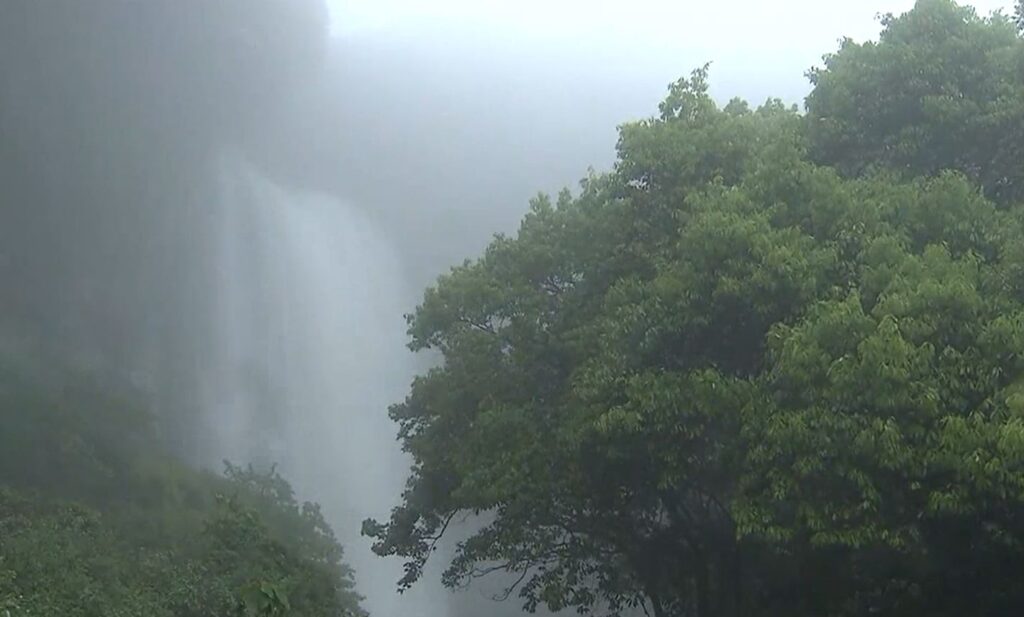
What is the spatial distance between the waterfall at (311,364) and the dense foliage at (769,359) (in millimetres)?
28247

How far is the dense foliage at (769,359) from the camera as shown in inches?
344

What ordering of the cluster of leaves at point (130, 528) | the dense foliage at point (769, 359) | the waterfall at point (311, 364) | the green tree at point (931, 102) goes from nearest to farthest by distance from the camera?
1. the dense foliage at point (769, 359)
2. the green tree at point (931, 102)
3. the cluster of leaves at point (130, 528)
4. the waterfall at point (311, 364)

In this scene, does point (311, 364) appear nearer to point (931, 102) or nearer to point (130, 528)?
point (130, 528)

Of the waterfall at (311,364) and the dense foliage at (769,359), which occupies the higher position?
the waterfall at (311,364)

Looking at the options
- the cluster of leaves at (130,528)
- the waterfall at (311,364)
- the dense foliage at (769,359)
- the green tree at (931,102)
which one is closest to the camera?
the dense foliage at (769,359)

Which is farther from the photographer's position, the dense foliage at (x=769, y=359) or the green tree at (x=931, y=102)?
the green tree at (x=931, y=102)

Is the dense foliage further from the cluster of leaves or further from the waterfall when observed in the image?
the waterfall

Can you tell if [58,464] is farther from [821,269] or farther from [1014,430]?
[1014,430]

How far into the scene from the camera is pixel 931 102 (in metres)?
11.6

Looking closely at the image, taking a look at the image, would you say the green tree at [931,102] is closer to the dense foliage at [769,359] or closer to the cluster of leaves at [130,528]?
the dense foliage at [769,359]

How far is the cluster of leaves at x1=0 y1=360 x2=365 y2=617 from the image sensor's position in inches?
468

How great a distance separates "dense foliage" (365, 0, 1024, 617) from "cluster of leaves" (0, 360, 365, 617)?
244 centimetres

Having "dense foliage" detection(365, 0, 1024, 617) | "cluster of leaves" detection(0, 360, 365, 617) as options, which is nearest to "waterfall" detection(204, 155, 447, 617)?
"cluster of leaves" detection(0, 360, 365, 617)

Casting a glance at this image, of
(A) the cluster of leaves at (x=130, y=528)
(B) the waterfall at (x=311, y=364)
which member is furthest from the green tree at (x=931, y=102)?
(B) the waterfall at (x=311, y=364)
